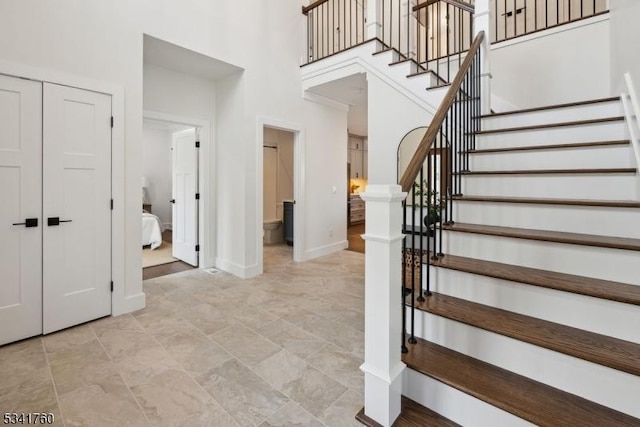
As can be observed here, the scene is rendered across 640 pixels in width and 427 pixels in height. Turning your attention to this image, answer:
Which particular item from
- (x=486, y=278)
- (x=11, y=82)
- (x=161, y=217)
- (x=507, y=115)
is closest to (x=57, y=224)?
(x=11, y=82)

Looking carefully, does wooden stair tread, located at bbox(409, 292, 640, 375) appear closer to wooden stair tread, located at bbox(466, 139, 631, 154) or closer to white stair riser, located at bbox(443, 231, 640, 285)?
white stair riser, located at bbox(443, 231, 640, 285)

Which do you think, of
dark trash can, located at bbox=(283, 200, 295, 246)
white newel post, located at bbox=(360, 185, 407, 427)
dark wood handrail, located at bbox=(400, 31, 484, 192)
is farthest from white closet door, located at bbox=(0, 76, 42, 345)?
dark trash can, located at bbox=(283, 200, 295, 246)

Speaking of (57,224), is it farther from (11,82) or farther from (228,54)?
(228,54)

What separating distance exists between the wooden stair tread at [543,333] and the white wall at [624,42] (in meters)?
1.99

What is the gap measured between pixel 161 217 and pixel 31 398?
21.0ft

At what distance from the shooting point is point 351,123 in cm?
742

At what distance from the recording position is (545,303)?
1483 millimetres

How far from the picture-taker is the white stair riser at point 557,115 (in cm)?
236

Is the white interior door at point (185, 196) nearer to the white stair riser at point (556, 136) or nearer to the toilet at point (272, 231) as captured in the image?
the toilet at point (272, 231)

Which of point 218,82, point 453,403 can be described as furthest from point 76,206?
point 453,403

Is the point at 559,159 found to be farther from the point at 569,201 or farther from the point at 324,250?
the point at 324,250

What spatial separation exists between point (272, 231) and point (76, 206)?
153 inches

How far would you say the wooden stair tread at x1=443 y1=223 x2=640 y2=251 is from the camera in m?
1.47

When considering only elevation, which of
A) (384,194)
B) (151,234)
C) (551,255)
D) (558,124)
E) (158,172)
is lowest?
(151,234)
